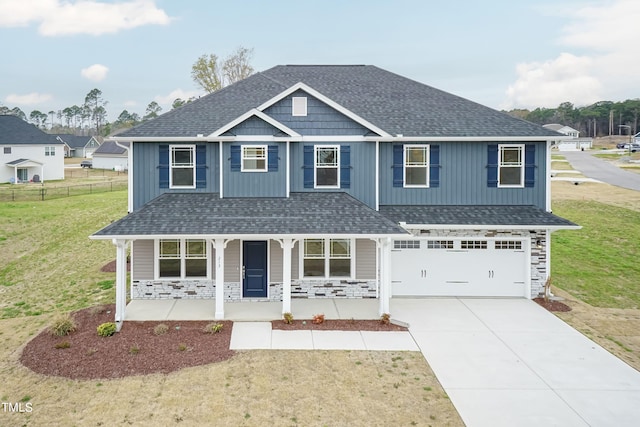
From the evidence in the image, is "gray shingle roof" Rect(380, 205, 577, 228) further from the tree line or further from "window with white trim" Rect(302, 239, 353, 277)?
the tree line

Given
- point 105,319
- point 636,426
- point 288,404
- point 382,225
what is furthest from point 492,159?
point 105,319

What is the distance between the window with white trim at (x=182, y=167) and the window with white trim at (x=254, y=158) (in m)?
1.89

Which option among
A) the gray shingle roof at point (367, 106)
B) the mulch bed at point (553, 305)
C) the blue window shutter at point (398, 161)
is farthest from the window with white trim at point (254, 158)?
the mulch bed at point (553, 305)

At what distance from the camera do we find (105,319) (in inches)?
590

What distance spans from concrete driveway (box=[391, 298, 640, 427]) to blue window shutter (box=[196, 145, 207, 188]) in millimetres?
7881

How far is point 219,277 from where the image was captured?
1482 cm

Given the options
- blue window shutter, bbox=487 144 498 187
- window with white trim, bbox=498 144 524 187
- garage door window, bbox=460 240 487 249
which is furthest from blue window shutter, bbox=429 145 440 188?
garage door window, bbox=460 240 487 249

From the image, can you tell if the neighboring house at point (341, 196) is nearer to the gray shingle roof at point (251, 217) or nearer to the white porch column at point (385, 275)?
the gray shingle roof at point (251, 217)

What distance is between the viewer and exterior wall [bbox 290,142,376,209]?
57.7 ft

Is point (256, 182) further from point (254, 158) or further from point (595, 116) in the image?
point (595, 116)

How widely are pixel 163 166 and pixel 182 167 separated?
0.65 meters

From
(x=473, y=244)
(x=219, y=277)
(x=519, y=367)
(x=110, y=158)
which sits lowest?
(x=519, y=367)

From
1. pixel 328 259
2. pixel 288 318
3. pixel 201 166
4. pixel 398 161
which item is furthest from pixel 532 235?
pixel 201 166

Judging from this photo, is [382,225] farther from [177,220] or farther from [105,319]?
[105,319]
